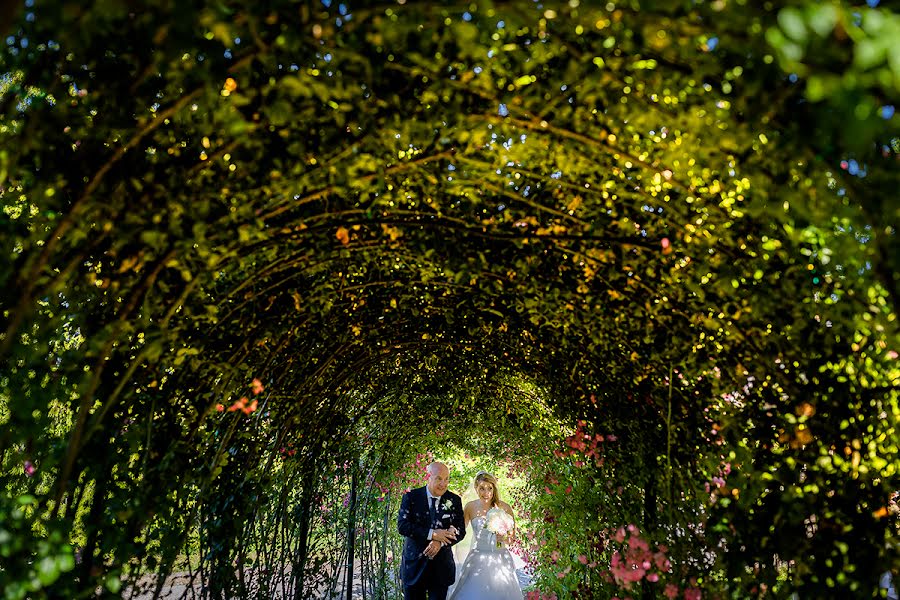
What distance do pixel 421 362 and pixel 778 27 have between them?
4.28 metres

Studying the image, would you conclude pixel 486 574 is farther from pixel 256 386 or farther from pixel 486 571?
pixel 256 386

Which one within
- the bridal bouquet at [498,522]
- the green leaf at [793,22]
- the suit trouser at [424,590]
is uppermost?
the bridal bouquet at [498,522]

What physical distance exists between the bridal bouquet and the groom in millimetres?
1294

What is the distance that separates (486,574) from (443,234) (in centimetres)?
538

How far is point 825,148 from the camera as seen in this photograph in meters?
1.05

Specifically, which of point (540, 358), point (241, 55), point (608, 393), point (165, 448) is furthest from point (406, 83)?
point (540, 358)

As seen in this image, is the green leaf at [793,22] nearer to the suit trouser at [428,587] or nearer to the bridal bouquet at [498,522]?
the suit trouser at [428,587]

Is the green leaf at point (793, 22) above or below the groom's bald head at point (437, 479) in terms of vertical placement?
below

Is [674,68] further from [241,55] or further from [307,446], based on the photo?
[307,446]

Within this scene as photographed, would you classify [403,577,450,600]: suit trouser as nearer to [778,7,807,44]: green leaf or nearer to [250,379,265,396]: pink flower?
[250,379,265,396]: pink flower

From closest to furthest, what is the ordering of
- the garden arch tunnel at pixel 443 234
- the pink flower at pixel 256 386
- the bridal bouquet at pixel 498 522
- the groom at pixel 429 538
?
the garden arch tunnel at pixel 443 234 < the pink flower at pixel 256 386 < the groom at pixel 429 538 < the bridal bouquet at pixel 498 522

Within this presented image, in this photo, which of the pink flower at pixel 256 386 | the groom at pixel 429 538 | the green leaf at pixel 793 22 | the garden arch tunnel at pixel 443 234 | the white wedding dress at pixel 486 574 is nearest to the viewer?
the green leaf at pixel 793 22

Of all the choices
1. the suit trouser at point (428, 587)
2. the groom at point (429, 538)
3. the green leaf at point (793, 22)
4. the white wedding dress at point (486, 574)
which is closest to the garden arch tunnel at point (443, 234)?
the green leaf at point (793, 22)

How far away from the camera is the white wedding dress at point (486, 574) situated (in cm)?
638
